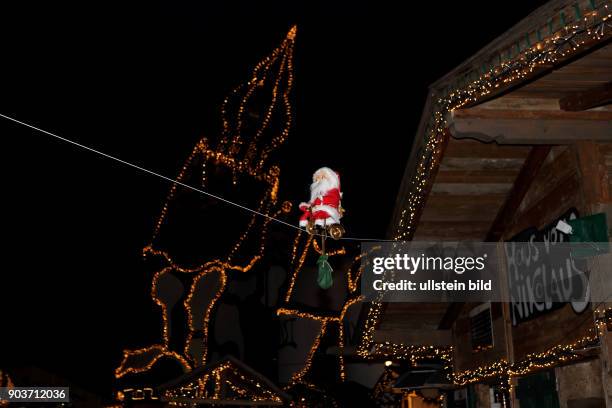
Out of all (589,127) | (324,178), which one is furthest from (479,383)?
(324,178)

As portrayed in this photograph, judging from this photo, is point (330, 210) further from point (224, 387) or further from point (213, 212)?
point (213, 212)

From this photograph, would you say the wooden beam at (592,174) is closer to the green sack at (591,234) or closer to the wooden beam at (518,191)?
the green sack at (591,234)

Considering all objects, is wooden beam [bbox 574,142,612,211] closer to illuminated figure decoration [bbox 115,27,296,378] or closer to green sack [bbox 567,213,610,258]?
green sack [bbox 567,213,610,258]

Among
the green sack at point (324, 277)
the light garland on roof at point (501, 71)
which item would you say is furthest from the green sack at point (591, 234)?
the green sack at point (324, 277)

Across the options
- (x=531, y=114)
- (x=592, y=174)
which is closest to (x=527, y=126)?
(x=531, y=114)

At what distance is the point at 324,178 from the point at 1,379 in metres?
10.8

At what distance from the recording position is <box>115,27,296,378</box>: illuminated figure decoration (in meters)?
14.9

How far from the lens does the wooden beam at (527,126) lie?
6.41 meters

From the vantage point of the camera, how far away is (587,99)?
631 centimetres

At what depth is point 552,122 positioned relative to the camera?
6.53 meters

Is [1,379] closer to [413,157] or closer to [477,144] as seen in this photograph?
[413,157]

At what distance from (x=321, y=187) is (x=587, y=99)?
315 centimetres

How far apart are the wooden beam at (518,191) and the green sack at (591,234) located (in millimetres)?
1499

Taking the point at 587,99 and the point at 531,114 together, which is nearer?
the point at 587,99
